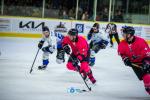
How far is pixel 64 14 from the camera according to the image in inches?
581

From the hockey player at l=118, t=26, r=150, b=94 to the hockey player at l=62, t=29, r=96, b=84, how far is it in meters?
0.79

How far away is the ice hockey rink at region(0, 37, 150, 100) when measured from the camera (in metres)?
5.84

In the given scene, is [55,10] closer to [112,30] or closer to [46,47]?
[112,30]

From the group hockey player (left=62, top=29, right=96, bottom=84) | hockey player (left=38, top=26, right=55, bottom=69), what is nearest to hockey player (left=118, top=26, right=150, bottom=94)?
hockey player (left=62, top=29, right=96, bottom=84)

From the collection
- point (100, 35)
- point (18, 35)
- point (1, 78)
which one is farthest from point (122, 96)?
point (18, 35)

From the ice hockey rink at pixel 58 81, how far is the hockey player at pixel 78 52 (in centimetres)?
25

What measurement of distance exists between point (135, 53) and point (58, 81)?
1.59m

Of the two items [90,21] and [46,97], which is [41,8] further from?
[46,97]

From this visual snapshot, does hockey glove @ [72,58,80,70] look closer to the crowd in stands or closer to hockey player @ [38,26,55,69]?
hockey player @ [38,26,55,69]

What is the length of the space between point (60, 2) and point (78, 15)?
0.78 metres

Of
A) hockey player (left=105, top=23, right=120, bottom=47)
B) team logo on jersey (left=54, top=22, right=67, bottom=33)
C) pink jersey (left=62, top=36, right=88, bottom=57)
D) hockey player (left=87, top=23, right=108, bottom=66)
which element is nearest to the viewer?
pink jersey (left=62, top=36, right=88, bottom=57)

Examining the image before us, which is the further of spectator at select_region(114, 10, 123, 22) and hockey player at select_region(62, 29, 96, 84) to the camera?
spectator at select_region(114, 10, 123, 22)

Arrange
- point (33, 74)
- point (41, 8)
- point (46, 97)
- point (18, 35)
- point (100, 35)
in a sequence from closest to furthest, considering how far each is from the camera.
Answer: point (46, 97)
point (33, 74)
point (100, 35)
point (18, 35)
point (41, 8)

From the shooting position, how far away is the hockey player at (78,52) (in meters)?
6.58
